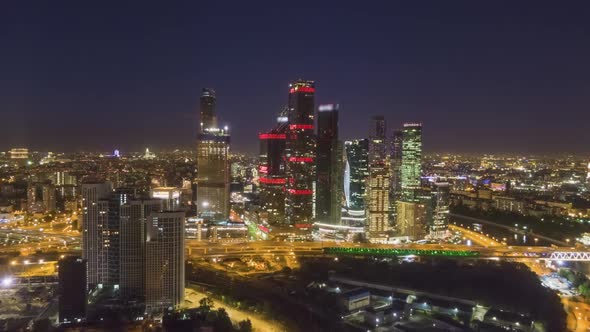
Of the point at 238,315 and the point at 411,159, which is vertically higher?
the point at 411,159

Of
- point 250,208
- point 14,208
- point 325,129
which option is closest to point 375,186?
point 325,129

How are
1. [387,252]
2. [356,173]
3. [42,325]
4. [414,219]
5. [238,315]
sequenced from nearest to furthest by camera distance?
[42,325] < [238,315] < [387,252] < [414,219] < [356,173]

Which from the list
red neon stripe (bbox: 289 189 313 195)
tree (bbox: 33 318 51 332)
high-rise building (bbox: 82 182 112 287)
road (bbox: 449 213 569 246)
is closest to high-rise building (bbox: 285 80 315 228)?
red neon stripe (bbox: 289 189 313 195)

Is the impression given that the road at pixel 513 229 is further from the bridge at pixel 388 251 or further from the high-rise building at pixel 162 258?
the high-rise building at pixel 162 258

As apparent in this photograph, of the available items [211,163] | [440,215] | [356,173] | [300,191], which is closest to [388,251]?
[440,215]

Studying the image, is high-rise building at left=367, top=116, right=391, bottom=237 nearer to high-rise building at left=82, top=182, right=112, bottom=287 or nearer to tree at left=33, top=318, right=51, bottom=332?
high-rise building at left=82, top=182, right=112, bottom=287

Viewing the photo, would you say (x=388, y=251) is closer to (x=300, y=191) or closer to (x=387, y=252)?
(x=387, y=252)

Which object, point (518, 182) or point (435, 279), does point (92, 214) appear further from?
point (518, 182)
